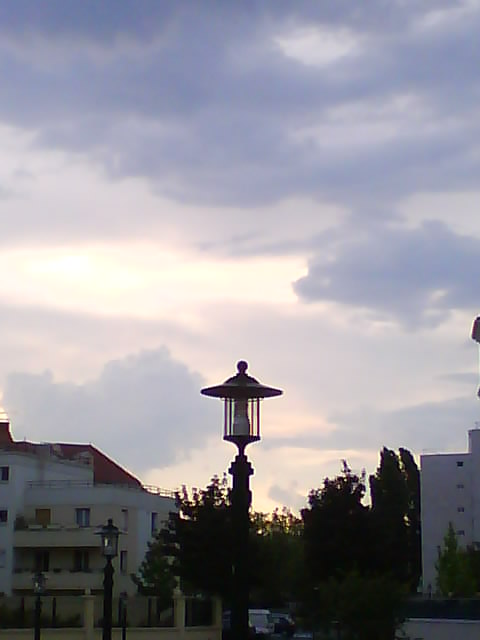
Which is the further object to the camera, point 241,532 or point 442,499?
point 442,499

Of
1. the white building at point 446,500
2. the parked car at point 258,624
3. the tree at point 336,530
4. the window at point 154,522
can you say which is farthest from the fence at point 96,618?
the white building at point 446,500

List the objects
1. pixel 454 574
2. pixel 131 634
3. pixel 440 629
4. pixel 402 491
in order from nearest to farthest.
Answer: pixel 440 629 → pixel 131 634 → pixel 454 574 → pixel 402 491

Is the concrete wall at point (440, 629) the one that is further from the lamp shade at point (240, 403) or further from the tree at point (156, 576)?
the tree at point (156, 576)

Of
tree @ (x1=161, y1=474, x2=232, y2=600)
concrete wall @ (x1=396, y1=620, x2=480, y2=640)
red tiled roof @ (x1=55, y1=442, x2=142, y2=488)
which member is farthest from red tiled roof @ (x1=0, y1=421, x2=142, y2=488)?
concrete wall @ (x1=396, y1=620, x2=480, y2=640)

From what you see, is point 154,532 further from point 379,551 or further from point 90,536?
point 379,551

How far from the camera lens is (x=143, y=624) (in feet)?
140

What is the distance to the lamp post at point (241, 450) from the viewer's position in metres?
16.0

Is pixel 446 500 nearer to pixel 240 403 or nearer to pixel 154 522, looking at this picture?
pixel 154 522

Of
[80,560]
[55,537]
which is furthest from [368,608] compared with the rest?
[55,537]

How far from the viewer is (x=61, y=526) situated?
65375 millimetres

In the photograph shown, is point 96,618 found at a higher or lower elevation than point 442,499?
lower

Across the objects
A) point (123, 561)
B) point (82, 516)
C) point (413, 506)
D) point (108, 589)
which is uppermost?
point (413, 506)

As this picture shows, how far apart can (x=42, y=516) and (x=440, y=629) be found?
1420 inches

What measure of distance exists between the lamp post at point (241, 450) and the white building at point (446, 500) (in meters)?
66.5
